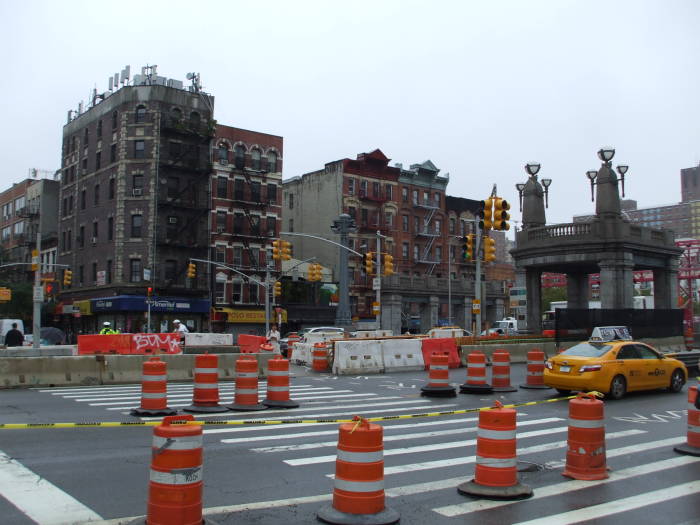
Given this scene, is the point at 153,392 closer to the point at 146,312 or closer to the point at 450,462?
the point at 450,462

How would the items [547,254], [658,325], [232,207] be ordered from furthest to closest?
[232,207] < [547,254] < [658,325]

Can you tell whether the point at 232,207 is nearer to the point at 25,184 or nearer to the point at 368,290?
the point at 368,290

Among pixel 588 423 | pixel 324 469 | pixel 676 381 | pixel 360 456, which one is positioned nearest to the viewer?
pixel 360 456

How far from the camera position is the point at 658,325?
33438mm

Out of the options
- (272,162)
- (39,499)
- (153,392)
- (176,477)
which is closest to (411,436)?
(153,392)

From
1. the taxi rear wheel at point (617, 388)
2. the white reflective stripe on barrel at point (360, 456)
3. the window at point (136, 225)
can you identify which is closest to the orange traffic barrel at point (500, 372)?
the taxi rear wheel at point (617, 388)

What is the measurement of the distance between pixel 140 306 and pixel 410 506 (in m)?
48.1

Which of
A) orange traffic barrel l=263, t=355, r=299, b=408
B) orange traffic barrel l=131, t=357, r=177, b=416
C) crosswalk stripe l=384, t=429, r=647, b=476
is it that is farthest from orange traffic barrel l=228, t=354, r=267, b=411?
Result: crosswalk stripe l=384, t=429, r=647, b=476

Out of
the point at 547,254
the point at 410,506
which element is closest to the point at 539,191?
the point at 547,254

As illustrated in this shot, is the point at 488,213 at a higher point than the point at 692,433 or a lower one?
higher

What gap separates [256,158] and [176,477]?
57.0m

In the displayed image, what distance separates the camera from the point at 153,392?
43.4 feet

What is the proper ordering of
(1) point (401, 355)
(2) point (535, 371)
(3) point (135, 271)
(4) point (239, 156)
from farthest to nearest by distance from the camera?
(4) point (239, 156), (3) point (135, 271), (1) point (401, 355), (2) point (535, 371)

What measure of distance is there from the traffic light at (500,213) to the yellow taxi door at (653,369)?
669 centimetres
